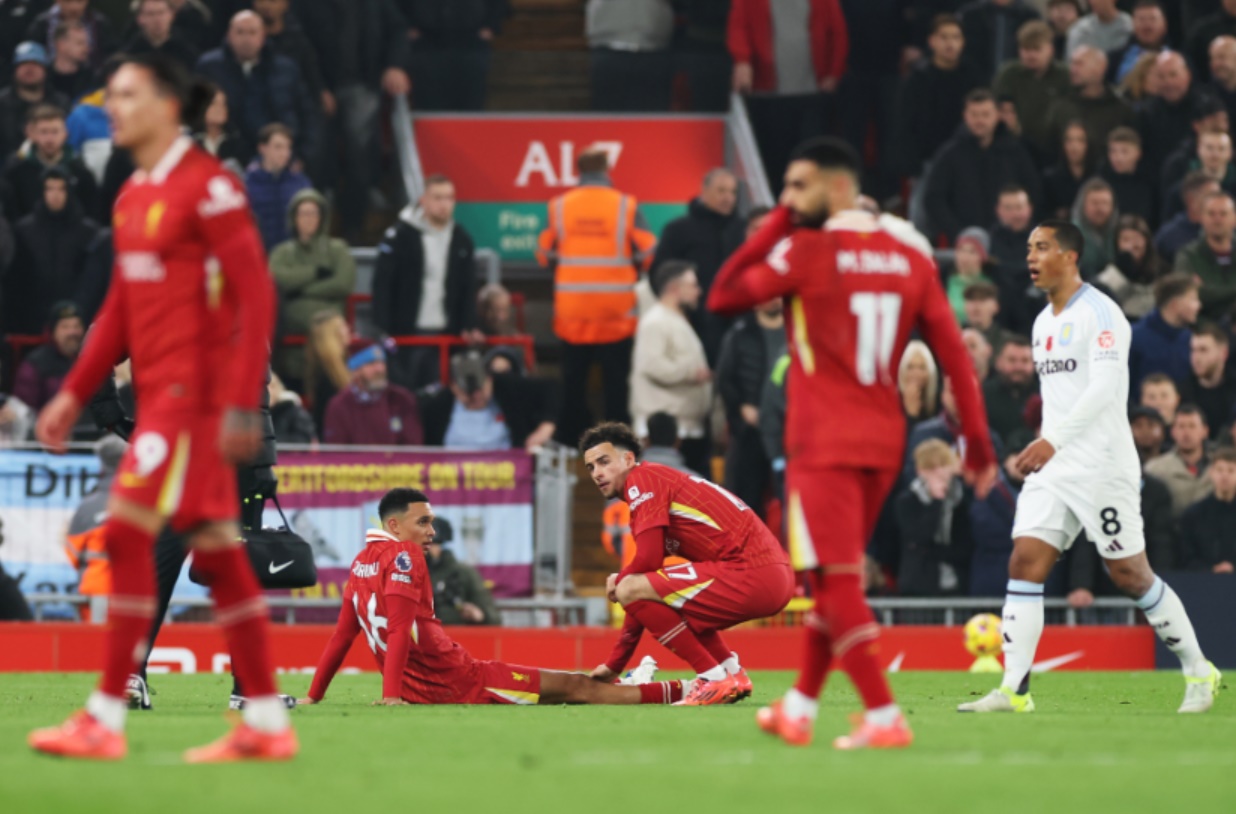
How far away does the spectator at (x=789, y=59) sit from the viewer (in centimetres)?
2144

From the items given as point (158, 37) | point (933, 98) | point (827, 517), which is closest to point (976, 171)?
point (933, 98)

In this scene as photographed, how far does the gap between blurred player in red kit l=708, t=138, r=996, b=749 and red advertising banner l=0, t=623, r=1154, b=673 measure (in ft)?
26.3

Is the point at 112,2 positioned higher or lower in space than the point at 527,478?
higher

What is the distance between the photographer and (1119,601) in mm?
16609

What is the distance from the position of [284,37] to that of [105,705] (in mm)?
13672

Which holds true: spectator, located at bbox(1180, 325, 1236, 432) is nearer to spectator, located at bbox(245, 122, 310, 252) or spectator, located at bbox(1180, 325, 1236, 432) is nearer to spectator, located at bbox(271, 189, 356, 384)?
spectator, located at bbox(271, 189, 356, 384)

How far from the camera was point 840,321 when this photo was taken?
761 centimetres

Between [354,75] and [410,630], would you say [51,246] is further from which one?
[410,630]

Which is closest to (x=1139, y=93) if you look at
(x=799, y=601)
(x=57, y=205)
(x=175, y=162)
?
(x=799, y=601)

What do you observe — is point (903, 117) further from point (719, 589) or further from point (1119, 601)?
point (719, 589)

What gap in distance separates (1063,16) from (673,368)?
23.2 feet

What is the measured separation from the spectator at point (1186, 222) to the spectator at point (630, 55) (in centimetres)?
582

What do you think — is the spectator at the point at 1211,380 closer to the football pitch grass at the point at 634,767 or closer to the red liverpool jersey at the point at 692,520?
the red liverpool jersey at the point at 692,520

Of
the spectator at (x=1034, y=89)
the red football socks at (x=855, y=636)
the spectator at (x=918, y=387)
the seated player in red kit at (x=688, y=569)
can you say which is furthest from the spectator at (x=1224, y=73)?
the red football socks at (x=855, y=636)
